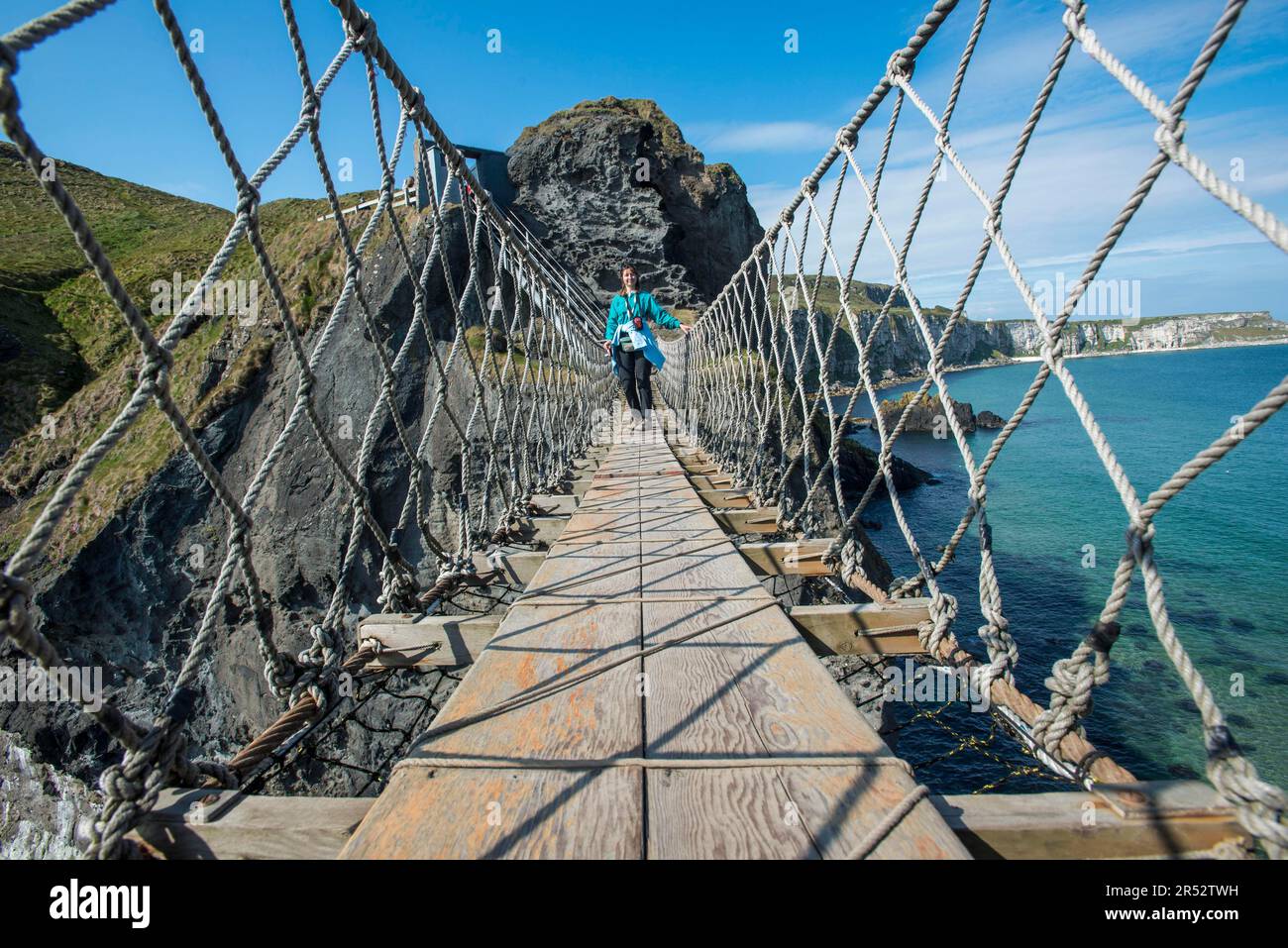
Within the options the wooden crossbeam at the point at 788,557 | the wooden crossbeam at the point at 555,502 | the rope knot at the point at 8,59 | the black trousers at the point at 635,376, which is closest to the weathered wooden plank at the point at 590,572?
the wooden crossbeam at the point at 788,557

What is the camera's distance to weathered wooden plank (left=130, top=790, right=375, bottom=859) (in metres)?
1.08

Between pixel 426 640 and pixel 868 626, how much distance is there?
1574 millimetres

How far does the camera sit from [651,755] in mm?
1286

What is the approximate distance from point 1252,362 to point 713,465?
12932 centimetres

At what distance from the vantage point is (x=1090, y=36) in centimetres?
122

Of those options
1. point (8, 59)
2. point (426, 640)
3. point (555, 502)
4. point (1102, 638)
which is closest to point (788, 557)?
point (426, 640)

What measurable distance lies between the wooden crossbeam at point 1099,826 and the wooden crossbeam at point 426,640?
1605 millimetres

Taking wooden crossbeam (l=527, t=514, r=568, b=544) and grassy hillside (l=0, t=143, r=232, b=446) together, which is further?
grassy hillside (l=0, t=143, r=232, b=446)

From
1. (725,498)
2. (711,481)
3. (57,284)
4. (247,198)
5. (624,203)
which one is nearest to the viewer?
(247,198)

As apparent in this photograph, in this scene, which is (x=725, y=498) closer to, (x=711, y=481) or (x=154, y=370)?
(x=711, y=481)

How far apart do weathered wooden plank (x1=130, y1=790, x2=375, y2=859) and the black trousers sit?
597 cm

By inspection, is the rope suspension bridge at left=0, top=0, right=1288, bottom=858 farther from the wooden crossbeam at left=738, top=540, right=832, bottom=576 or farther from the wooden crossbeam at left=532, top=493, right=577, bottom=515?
the wooden crossbeam at left=532, top=493, right=577, bottom=515

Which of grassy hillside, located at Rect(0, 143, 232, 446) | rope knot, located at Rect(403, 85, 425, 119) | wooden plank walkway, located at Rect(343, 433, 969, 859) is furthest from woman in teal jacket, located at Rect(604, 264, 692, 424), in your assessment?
grassy hillside, located at Rect(0, 143, 232, 446)

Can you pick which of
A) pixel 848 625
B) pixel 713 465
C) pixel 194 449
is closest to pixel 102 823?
pixel 194 449
